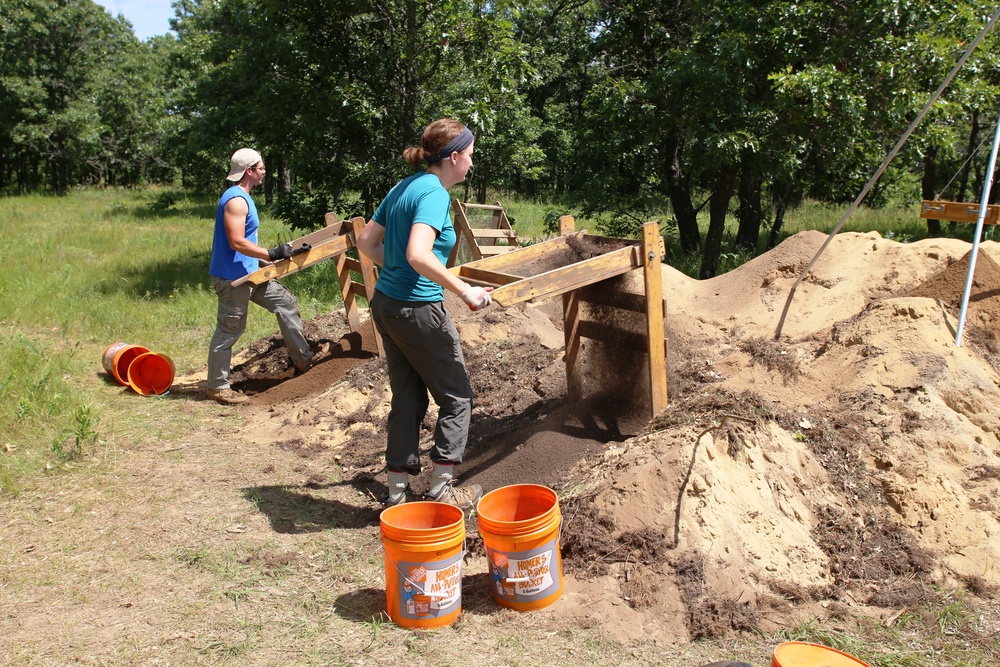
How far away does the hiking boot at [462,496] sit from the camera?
448 centimetres

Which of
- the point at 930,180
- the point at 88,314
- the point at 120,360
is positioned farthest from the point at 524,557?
the point at 930,180

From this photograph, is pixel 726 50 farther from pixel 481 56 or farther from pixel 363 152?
pixel 363 152

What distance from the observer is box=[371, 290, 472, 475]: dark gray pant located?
13.5ft

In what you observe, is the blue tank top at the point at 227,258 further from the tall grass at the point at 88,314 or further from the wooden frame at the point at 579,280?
the wooden frame at the point at 579,280

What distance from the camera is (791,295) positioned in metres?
6.09

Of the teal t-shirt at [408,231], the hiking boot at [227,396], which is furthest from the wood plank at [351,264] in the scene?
the teal t-shirt at [408,231]

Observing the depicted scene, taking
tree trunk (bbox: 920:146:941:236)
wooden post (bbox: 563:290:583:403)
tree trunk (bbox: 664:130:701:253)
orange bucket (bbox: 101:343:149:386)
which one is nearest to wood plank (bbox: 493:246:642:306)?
wooden post (bbox: 563:290:583:403)

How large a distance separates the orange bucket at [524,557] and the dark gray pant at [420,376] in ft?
2.19

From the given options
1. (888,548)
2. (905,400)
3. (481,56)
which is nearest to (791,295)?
(905,400)

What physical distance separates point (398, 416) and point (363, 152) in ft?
25.1

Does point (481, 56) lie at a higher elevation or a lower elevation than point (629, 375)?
higher

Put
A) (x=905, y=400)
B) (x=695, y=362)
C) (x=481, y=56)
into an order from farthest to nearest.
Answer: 1. (x=481, y=56)
2. (x=695, y=362)
3. (x=905, y=400)

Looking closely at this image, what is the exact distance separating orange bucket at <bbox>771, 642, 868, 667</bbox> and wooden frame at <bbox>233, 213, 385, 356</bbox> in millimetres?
4312

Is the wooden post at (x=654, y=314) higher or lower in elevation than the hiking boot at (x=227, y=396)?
higher
